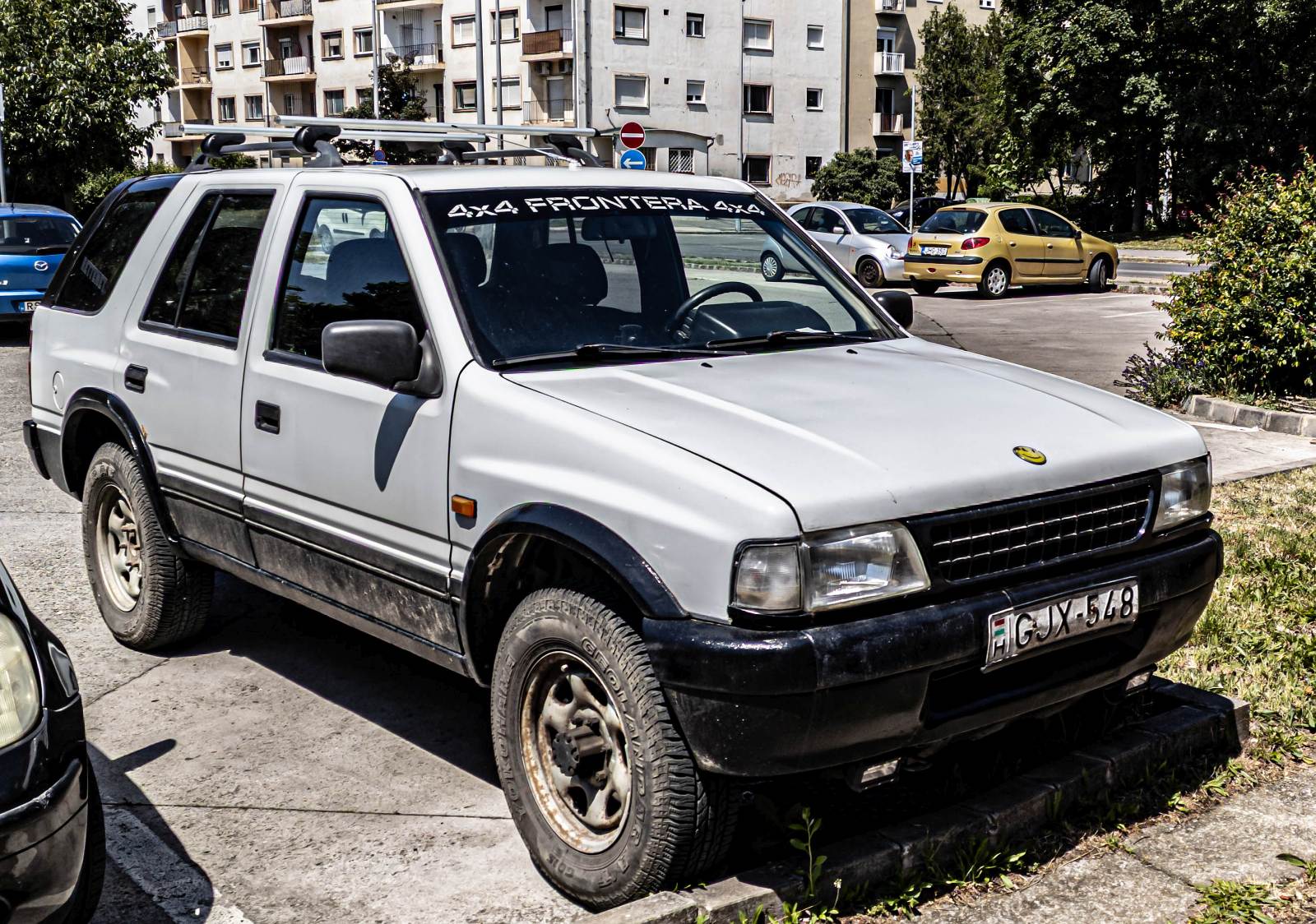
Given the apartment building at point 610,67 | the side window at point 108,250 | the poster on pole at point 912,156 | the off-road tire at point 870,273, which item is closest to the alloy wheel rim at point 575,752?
the side window at point 108,250

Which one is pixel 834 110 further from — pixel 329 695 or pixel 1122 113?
pixel 329 695

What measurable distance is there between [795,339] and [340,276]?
4.83 ft

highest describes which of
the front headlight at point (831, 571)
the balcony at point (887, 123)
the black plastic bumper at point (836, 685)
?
the balcony at point (887, 123)

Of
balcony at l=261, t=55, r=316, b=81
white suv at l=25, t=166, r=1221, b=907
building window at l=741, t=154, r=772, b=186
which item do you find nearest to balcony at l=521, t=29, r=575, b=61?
building window at l=741, t=154, r=772, b=186

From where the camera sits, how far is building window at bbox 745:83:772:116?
62938 mm

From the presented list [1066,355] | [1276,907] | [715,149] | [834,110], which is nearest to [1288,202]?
[1066,355]

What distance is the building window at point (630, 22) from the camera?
59.4m

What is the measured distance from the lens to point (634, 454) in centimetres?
331

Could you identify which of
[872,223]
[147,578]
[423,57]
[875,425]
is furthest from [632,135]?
[423,57]

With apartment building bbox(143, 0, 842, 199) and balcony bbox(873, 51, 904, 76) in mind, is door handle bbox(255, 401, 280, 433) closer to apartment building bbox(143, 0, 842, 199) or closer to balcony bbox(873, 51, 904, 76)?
apartment building bbox(143, 0, 842, 199)

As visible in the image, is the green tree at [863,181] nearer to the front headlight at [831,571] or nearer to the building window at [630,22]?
the building window at [630,22]

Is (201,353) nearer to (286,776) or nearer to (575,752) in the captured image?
(286,776)

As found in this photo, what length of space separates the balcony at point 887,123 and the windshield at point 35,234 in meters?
55.4

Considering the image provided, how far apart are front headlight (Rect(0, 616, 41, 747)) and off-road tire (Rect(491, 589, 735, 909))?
3.78 feet
